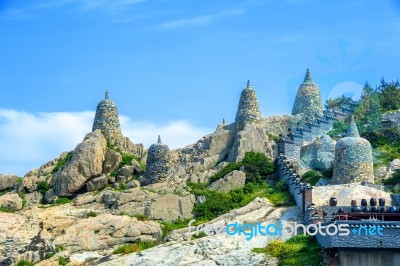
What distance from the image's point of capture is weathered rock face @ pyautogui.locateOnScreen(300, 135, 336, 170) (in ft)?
211

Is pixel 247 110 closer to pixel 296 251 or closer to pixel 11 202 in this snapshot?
pixel 11 202

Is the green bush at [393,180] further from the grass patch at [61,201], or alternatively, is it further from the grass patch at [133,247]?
the grass patch at [61,201]

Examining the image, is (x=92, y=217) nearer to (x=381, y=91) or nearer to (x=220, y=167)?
(x=220, y=167)

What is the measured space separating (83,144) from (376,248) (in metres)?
22.4

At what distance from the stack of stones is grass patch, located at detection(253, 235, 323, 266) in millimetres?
12654

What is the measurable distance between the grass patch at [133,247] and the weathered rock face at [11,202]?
→ 8763mm

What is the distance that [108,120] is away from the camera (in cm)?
6662

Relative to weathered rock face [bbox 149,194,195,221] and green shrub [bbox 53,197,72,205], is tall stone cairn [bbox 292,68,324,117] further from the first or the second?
green shrub [bbox 53,197,72,205]

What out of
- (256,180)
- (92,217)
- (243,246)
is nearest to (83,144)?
(92,217)

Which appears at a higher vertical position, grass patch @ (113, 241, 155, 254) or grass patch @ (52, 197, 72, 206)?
grass patch @ (52, 197, 72, 206)

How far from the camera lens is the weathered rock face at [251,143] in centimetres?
6544

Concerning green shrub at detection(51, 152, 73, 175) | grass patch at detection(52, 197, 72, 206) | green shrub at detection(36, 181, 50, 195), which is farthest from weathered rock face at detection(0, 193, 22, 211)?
green shrub at detection(51, 152, 73, 175)

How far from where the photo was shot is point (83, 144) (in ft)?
209

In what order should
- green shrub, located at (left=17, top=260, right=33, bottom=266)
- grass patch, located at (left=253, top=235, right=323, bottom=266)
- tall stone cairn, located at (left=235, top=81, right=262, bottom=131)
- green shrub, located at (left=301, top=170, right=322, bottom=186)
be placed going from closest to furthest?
grass patch, located at (left=253, top=235, right=323, bottom=266) → green shrub, located at (left=17, top=260, right=33, bottom=266) → green shrub, located at (left=301, top=170, right=322, bottom=186) → tall stone cairn, located at (left=235, top=81, right=262, bottom=131)
